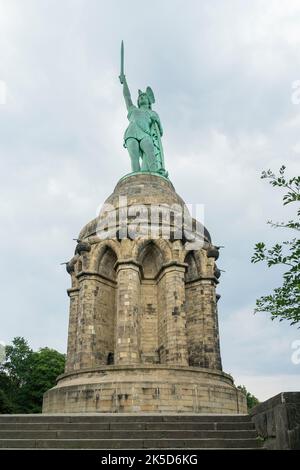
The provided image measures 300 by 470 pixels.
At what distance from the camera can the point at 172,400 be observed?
14.4 metres

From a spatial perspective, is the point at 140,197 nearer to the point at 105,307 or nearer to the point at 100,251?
the point at 100,251

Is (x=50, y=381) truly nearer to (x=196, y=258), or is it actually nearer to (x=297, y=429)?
(x=196, y=258)

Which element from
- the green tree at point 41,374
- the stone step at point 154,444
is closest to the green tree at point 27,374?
the green tree at point 41,374

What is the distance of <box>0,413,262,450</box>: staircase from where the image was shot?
730cm

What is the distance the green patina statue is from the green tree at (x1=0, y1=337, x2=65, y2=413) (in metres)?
22.1

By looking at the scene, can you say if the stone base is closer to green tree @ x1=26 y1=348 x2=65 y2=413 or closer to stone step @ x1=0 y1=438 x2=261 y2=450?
stone step @ x1=0 y1=438 x2=261 y2=450

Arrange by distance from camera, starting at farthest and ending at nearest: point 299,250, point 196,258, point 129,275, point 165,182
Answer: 1. point 165,182
2. point 196,258
3. point 129,275
4. point 299,250

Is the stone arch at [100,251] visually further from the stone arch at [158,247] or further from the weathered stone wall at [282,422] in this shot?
the weathered stone wall at [282,422]

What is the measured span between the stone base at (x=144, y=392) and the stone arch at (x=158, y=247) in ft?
16.0

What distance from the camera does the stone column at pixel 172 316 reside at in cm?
1659
